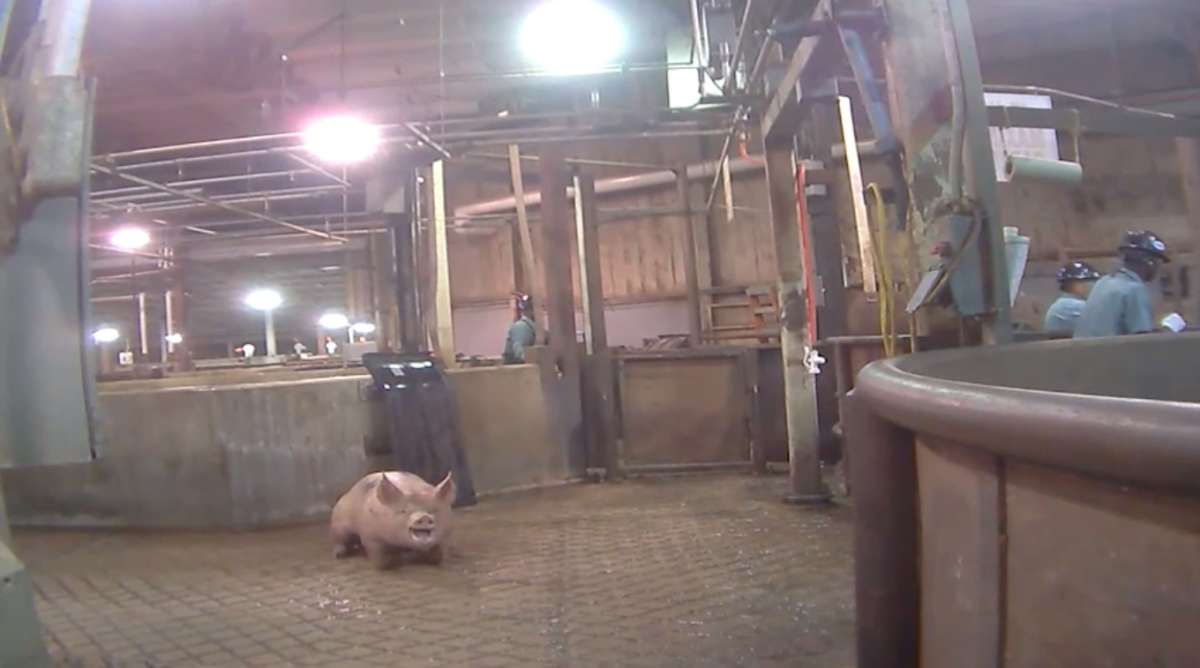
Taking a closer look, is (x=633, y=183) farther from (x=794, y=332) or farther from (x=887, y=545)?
(x=887, y=545)

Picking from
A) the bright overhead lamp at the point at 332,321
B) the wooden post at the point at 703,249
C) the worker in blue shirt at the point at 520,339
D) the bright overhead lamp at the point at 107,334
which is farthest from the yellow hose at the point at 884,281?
the bright overhead lamp at the point at 332,321

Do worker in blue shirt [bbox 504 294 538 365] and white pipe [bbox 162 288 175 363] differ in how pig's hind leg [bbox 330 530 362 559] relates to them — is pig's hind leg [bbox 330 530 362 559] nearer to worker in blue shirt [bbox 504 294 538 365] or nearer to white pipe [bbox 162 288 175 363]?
worker in blue shirt [bbox 504 294 538 365]

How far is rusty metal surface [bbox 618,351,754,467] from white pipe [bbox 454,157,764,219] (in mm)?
3891

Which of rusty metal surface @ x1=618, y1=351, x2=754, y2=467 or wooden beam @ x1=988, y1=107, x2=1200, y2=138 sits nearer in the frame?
wooden beam @ x1=988, y1=107, x2=1200, y2=138

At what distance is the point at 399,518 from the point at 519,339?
425cm

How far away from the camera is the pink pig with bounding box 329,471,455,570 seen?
4.53m

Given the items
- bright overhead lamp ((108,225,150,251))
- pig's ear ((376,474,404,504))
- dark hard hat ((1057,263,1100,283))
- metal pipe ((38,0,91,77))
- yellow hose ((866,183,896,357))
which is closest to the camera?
metal pipe ((38,0,91,77))

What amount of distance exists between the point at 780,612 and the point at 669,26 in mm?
5645

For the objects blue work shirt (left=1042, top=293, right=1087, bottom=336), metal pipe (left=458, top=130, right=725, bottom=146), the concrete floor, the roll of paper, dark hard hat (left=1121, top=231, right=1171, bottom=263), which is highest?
metal pipe (left=458, top=130, right=725, bottom=146)

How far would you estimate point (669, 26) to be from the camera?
7508 millimetres

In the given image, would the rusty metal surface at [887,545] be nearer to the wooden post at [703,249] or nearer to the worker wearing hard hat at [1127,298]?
the worker wearing hard hat at [1127,298]

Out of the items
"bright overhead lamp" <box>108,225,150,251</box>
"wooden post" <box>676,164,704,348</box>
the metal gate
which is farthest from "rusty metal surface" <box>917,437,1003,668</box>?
"bright overhead lamp" <box>108,225,150,251</box>

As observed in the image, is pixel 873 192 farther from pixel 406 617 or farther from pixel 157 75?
pixel 157 75

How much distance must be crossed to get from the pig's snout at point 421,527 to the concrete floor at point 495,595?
0.22 metres
